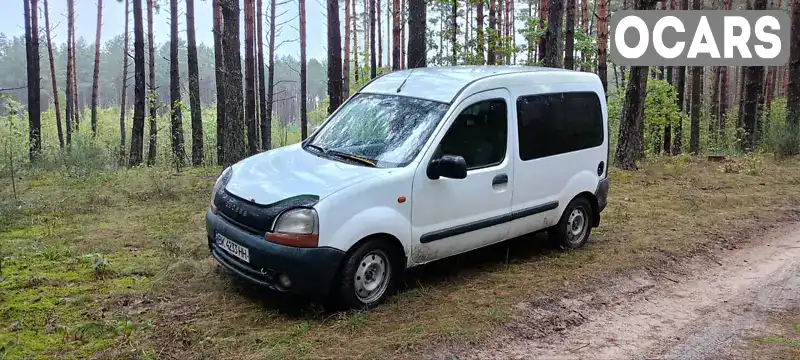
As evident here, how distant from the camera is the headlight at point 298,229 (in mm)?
4332

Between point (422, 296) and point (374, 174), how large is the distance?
123cm

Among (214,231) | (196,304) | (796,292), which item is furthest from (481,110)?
(796,292)

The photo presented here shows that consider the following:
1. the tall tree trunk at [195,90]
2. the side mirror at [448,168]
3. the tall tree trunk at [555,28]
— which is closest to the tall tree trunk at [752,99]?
the tall tree trunk at [555,28]

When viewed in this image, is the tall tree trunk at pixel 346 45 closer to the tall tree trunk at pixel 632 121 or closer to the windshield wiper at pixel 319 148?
the tall tree trunk at pixel 632 121

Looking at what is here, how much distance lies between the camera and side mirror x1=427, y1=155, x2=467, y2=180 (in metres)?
4.92

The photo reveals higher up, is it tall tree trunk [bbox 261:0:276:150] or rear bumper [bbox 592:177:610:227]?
tall tree trunk [bbox 261:0:276:150]

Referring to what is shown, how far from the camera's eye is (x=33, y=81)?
17266mm

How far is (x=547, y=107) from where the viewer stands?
624 centimetres

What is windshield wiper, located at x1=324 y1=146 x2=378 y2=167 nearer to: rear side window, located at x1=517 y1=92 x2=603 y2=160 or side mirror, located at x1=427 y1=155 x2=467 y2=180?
side mirror, located at x1=427 y1=155 x2=467 y2=180

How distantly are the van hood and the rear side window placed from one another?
191 centimetres

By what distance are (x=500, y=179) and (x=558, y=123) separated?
4.02 feet

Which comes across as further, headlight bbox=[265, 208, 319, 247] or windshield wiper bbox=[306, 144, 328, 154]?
windshield wiper bbox=[306, 144, 328, 154]

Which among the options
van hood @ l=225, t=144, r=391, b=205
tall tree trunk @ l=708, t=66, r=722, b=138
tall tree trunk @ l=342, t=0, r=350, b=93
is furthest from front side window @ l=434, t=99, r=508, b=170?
tall tree trunk @ l=342, t=0, r=350, b=93

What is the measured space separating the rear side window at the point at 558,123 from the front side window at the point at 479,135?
285 millimetres
